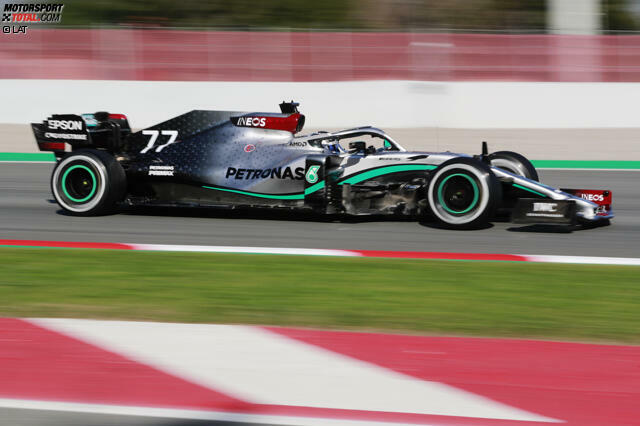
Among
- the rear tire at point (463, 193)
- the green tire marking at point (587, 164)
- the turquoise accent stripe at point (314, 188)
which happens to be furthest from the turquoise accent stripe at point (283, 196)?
the green tire marking at point (587, 164)

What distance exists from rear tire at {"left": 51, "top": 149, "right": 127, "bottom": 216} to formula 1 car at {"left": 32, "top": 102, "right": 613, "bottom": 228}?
0.01m

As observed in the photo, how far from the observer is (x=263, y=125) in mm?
8336

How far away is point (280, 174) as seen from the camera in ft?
26.4

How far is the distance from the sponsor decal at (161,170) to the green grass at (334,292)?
1.70 m

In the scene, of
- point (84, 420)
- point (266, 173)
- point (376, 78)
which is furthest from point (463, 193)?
point (376, 78)

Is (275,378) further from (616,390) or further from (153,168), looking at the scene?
A: (153,168)

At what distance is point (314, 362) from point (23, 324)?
1760 millimetres

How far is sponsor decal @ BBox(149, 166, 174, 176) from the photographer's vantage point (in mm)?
8312

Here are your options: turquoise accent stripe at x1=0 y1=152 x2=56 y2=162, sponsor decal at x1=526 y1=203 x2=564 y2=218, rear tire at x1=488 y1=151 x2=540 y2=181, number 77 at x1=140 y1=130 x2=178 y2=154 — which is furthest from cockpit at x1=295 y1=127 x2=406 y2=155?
turquoise accent stripe at x1=0 y1=152 x2=56 y2=162

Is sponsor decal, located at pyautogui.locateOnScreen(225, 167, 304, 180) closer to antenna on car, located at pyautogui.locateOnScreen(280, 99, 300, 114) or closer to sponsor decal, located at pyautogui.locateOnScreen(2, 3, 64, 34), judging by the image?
antenna on car, located at pyautogui.locateOnScreen(280, 99, 300, 114)

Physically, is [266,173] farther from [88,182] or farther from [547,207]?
[547,207]

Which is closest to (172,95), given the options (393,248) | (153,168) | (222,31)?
(222,31)

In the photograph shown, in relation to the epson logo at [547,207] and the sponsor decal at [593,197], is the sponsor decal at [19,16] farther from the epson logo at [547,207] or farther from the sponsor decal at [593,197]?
the epson logo at [547,207]

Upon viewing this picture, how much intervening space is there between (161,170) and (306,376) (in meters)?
4.72
